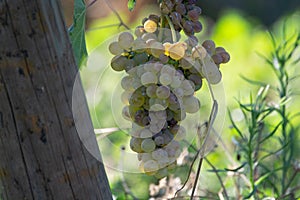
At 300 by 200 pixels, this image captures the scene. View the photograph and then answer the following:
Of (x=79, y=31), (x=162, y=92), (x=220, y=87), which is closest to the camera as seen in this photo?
(x=162, y=92)

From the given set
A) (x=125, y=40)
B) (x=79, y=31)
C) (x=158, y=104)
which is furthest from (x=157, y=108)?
(x=79, y=31)

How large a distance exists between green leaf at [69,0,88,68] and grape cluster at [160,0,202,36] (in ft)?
0.51

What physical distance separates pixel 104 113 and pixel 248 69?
971 millimetres

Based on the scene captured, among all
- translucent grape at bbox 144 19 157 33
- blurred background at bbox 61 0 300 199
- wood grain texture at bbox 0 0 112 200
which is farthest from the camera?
blurred background at bbox 61 0 300 199

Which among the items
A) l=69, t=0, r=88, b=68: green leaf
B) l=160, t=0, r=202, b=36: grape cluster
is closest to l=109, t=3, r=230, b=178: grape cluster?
l=160, t=0, r=202, b=36: grape cluster

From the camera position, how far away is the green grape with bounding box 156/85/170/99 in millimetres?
884

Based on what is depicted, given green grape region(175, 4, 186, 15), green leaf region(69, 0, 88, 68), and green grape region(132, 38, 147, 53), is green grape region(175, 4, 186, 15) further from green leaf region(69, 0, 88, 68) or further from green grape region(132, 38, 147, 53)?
green leaf region(69, 0, 88, 68)

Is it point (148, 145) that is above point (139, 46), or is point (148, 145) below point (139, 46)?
below

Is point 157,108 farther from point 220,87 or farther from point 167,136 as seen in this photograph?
point 220,87

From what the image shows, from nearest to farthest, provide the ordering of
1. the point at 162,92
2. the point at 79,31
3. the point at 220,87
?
the point at 162,92 → the point at 79,31 → the point at 220,87

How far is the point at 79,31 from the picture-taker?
1073 mm

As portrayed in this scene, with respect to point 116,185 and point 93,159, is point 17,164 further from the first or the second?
point 116,185

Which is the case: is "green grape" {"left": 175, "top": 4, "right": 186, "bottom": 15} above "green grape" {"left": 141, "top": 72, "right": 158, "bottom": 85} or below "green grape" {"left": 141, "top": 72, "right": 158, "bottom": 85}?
above

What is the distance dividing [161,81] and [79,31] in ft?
0.78
